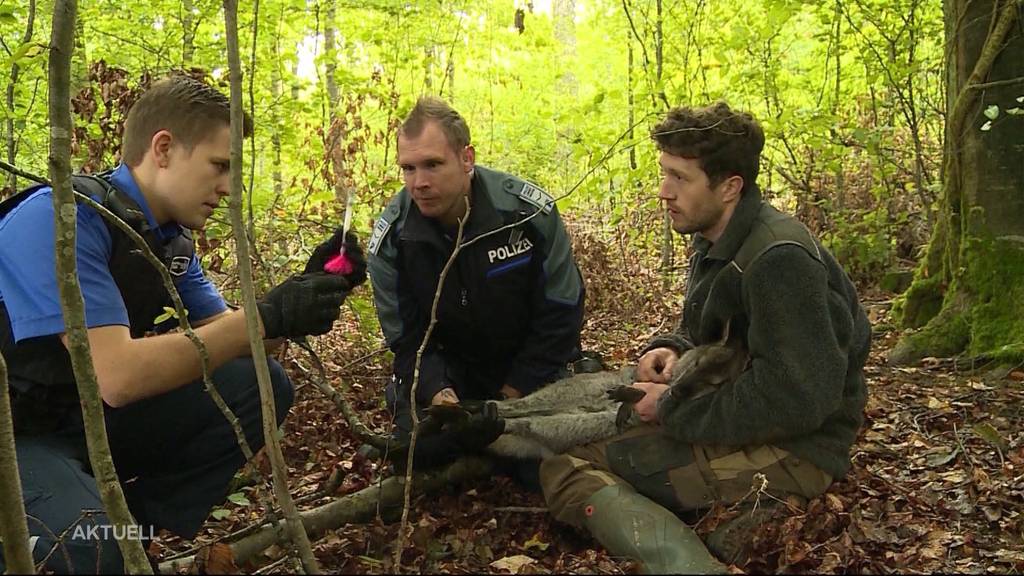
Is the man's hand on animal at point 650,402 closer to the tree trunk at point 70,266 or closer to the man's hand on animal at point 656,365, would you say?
the man's hand on animal at point 656,365

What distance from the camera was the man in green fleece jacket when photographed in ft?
9.59

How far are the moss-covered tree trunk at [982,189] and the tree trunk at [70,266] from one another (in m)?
4.85

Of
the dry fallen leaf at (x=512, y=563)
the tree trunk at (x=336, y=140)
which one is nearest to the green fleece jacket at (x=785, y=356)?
the dry fallen leaf at (x=512, y=563)

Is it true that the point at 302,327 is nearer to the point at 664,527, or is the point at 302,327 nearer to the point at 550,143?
the point at 664,527

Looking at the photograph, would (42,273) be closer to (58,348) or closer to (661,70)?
(58,348)

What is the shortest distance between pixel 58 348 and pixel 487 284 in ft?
7.01

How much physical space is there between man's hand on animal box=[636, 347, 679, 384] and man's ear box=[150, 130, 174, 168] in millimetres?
2342

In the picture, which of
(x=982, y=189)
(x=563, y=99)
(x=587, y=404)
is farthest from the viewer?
(x=563, y=99)

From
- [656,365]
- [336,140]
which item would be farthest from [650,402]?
[336,140]

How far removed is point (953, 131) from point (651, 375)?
3220 millimetres

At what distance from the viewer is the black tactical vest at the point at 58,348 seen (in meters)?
3.06

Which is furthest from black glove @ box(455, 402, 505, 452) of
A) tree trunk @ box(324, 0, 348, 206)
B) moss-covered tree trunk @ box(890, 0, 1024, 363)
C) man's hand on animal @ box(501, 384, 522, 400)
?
moss-covered tree trunk @ box(890, 0, 1024, 363)

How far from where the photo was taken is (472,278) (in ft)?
14.3

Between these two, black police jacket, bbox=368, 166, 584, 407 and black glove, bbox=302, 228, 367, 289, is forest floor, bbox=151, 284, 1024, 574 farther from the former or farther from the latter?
black glove, bbox=302, 228, 367, 289
